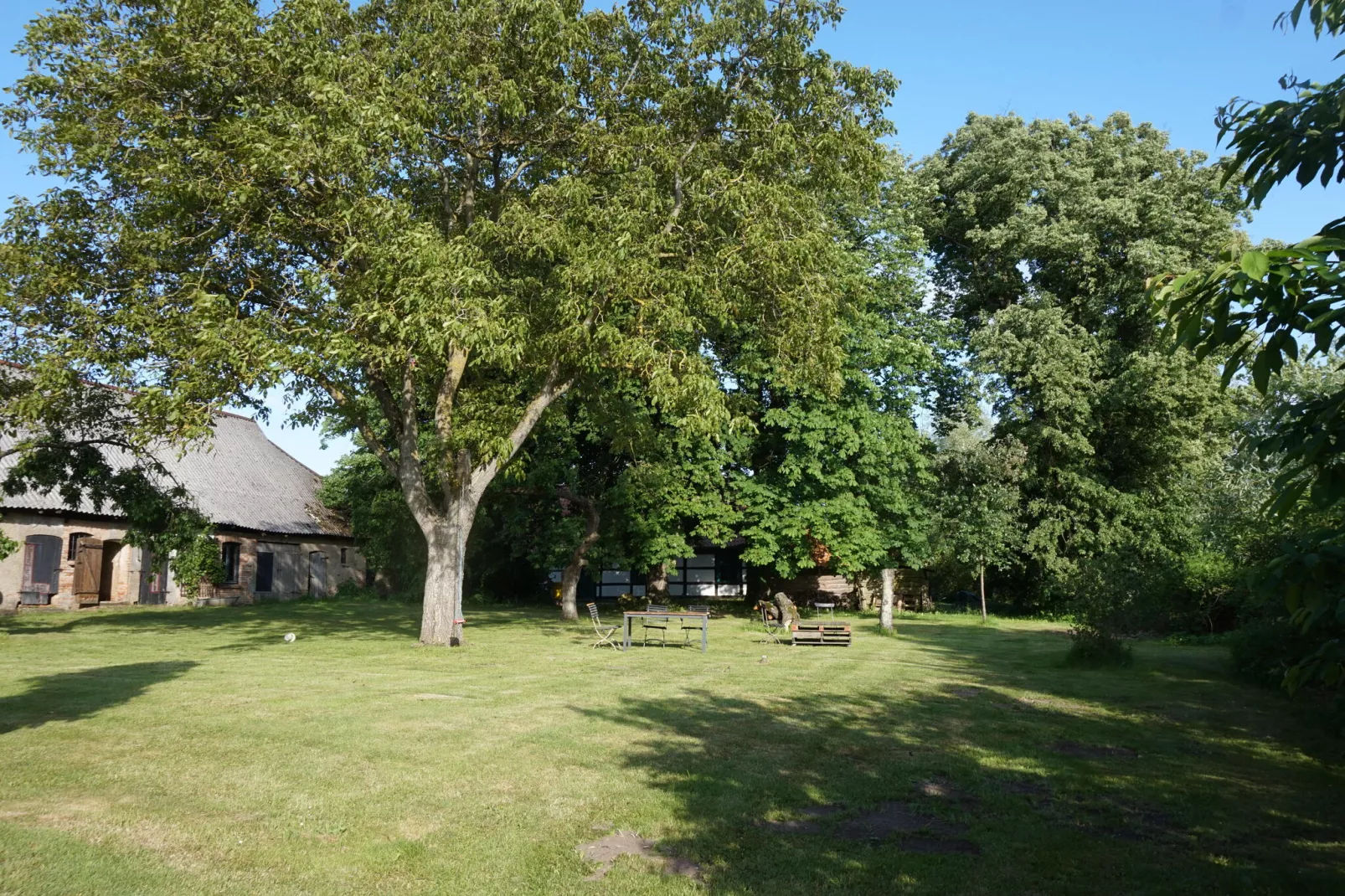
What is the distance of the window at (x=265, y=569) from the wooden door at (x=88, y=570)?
6309mm

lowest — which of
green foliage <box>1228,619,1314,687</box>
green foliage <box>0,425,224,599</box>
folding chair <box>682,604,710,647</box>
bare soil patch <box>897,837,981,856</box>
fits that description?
folding chair <box>682,604,710,647</box>

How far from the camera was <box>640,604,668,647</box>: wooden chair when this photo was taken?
20511 mm

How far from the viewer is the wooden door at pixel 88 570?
28688 mm

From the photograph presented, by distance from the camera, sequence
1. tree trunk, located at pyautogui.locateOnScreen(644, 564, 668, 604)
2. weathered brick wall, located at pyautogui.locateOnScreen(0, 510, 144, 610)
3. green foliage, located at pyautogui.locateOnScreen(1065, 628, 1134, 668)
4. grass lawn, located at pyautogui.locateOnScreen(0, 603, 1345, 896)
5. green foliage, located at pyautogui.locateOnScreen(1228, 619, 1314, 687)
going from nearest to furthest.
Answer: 1. grass lawn, located at pyautogui.locateOnScreen(0, 603, 1345, 896)
2. green foliage, located at pyautogui.locateOnScreen(1228, 619, 1314, 687)
3. green foliage, located at pyautogui.locateOnScreen(1065, 628, 1134, 668)
4. weathered brick wall, located at pyautogui.locateOnScreen(0, 510, 144, 610)
5. tree trunk, located at pyautogui.locateOnScreen(644, 564, 668, 604)

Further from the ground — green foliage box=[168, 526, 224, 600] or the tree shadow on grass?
green foliage box=[168, 526, 224, 600]

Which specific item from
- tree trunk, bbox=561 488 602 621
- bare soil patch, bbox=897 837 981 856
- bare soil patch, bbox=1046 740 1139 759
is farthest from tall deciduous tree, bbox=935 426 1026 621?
bare soil patch, bbox=897 837 981 856

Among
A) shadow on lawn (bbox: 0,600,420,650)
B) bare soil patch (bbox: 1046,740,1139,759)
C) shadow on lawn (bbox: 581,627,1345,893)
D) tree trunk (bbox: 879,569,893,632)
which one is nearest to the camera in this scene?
shadow on lawn (bbox: 581,627,1345,893)

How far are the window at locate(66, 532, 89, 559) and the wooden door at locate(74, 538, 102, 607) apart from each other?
0.15 ft

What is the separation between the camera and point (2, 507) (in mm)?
26625

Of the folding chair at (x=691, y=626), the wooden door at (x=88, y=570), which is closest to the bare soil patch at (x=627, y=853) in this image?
the folding chair at (x=691, y=626)

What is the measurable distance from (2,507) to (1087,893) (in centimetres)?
3047

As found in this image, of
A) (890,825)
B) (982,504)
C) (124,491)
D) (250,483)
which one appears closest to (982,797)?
(890,825)

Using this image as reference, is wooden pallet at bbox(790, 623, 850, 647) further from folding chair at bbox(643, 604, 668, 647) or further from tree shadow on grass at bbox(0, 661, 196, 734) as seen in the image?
tree shadow on grass at bbox(0, 661, 196, 734)

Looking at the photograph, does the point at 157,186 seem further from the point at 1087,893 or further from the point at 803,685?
the point at 1087,893
